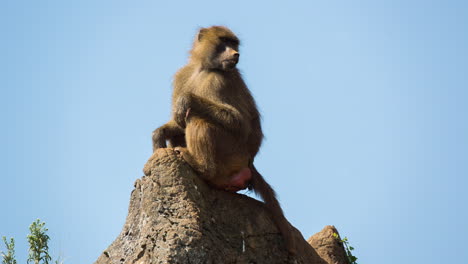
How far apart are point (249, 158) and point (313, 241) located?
63.0 inches

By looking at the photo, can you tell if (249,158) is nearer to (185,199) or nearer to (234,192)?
(234,192)

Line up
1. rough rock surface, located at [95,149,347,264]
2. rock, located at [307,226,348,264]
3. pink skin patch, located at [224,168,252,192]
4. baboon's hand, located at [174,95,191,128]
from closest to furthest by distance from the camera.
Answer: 1. rough rock surface, located at [95,149,347,264]
2. baboon's hand, located at [174,95,191,128]
3. pink skin patch, located at [224,168,252,192]
4. rock, located at [307,226,348,264]

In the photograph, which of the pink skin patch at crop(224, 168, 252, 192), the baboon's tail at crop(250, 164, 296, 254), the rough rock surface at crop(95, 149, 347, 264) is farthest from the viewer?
the baboon's tail at crop(250, 164, 296, 254)

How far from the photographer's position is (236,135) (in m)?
6.12

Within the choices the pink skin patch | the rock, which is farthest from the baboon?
the rock

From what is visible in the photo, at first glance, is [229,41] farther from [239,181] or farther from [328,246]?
[328,246]

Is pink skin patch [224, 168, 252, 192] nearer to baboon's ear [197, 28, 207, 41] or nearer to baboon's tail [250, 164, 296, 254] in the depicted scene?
baboon's tail [250, 164, 296, 254]

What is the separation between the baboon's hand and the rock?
7.46 feet

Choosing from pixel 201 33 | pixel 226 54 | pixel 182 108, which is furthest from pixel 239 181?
pixel 201 33

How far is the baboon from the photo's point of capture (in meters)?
5.95

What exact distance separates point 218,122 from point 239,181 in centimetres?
58

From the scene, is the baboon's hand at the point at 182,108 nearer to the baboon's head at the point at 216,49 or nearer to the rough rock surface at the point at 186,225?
the rough rock surface at the point at 186,225

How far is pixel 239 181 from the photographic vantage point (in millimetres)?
6168

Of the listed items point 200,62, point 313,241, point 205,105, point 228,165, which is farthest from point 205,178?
point 313,241
